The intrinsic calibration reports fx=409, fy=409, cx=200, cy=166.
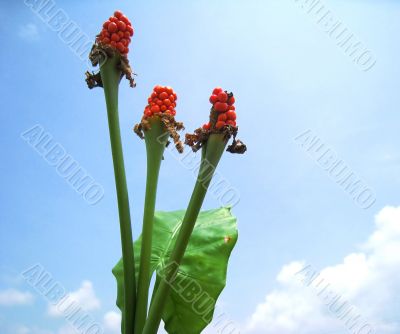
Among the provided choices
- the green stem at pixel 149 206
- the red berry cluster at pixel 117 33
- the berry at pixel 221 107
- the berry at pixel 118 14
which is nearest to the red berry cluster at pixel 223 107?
the berry at pixel 221 107

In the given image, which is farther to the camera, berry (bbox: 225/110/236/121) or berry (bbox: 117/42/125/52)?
berry (bbox: 117/42/125/52)

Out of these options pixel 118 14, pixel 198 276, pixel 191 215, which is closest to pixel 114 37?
pixel 118 14

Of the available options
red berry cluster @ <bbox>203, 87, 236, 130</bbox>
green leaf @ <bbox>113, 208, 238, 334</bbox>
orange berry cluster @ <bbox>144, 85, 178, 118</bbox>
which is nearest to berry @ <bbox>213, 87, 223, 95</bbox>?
red berry cluster @ <bbox>203, 87, 236, 130</bbox>

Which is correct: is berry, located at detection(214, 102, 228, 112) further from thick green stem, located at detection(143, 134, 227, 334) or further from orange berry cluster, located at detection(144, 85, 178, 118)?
orange berry cluster, located at detection(144, 85, 178, 118)

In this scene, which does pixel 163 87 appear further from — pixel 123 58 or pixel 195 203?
pixel 195 203

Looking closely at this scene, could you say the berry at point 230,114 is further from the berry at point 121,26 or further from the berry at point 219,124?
the berry at point 121,26

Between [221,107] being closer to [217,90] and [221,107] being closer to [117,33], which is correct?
[217,90]

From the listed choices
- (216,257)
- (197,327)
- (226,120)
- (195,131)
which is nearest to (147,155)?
(195,131)
